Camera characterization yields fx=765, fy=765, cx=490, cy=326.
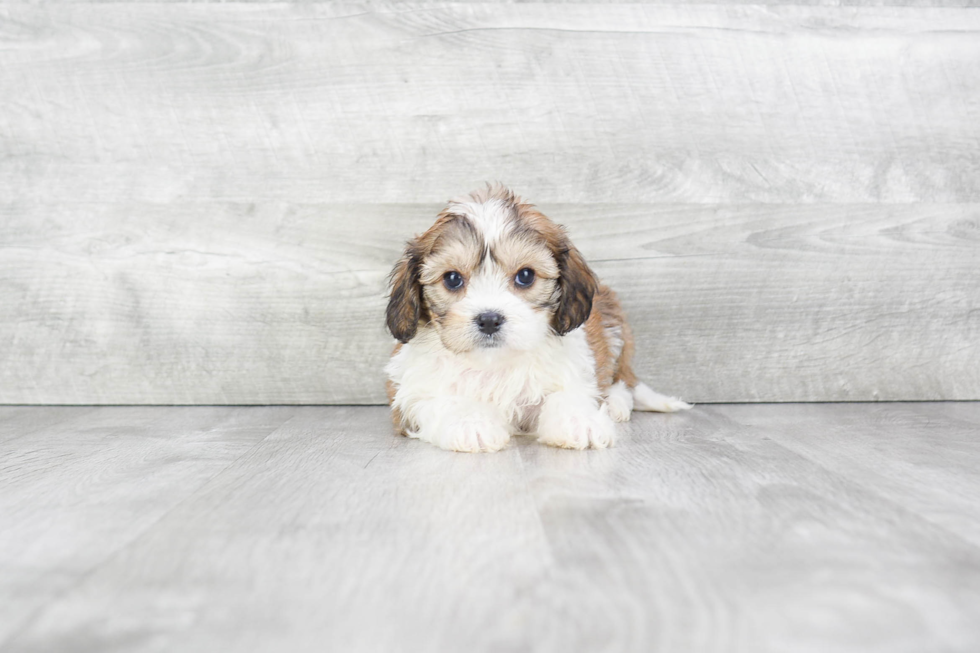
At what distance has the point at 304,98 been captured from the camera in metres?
2.84

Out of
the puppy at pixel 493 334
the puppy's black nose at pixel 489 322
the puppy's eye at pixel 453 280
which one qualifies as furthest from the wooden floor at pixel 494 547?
the puppy's eye at pixel 453 280

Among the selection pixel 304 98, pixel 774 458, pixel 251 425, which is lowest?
pixel 251 425

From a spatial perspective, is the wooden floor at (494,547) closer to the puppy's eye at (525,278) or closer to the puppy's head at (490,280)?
the puppy's head at (490,280)

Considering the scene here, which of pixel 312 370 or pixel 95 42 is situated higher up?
pixel 95 42

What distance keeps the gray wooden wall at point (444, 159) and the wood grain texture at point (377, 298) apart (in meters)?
0.01

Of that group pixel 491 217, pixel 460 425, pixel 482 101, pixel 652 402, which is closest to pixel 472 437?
pixel 460 425

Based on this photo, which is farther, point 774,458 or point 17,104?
point 17,104

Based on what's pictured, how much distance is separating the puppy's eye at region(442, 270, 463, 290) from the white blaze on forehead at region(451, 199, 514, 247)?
12 centimetres

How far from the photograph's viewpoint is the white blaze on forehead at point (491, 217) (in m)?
2.07

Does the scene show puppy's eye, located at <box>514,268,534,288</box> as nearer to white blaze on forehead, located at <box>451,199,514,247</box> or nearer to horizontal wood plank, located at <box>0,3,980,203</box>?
white blaze on forehead, located at <box>451,199,514,247</box>

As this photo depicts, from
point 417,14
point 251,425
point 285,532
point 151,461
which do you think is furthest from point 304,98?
point 285,532

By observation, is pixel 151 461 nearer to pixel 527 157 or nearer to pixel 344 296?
pixel 344 296

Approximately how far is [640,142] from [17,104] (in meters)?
2.33

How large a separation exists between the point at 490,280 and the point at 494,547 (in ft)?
3.29
